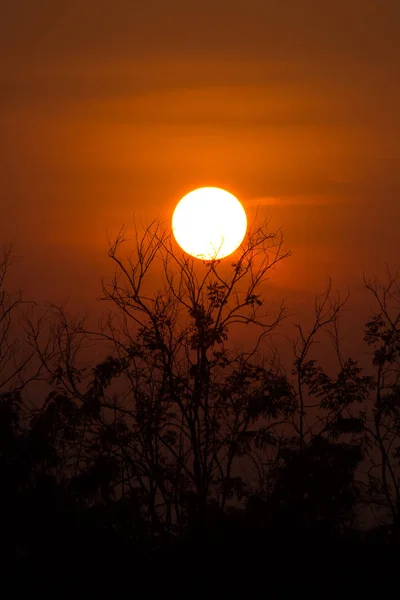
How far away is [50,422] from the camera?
47.5ft

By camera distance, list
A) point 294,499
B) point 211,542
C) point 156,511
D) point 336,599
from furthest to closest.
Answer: point 156,511 < point 294,499 < point 211,542 < point 336,599

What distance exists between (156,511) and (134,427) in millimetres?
1673

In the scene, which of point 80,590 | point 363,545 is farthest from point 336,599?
point 80,590

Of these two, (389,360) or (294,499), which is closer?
(294,499)

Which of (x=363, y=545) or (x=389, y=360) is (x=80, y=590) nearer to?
(x=363, y=545)


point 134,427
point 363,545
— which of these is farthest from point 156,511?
point 363,545

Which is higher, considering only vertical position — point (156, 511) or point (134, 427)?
point (134, 427)

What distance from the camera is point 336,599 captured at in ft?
32.7

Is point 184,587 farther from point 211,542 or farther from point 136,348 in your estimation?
point 136,348

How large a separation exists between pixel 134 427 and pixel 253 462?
2636mm

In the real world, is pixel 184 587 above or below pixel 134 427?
below

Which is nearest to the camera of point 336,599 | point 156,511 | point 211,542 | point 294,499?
point 336,599

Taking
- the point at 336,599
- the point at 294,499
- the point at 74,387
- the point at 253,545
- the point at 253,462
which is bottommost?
the point at 336,599

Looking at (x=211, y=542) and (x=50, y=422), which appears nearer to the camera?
(x=211, y=542)
